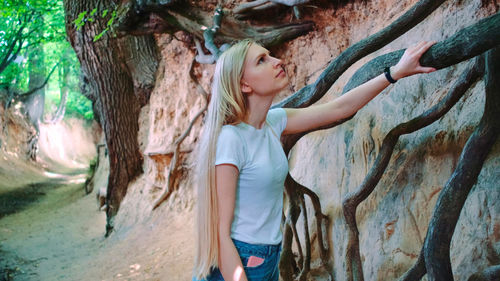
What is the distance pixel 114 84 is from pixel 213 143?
684 cm

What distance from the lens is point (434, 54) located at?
1.82 meters

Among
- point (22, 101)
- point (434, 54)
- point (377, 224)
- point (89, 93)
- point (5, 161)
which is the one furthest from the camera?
point (22, 101)

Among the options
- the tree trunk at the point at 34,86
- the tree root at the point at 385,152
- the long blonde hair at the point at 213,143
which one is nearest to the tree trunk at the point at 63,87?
the tree trunk at the point at 34,86

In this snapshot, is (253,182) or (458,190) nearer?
(253,182)

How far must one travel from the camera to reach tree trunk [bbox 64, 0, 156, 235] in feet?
24.8

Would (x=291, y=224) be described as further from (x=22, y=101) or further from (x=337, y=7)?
(x=22, y=101)

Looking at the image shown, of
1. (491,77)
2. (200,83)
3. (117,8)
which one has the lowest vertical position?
(491,77)

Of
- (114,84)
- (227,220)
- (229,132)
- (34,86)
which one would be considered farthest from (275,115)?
(34,86)

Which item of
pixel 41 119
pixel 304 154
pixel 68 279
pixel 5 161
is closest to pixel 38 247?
pixel 68 279

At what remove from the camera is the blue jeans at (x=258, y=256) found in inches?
66.3

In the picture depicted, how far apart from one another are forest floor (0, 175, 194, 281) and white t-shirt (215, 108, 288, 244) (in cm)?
372

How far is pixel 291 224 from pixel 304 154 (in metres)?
1.37

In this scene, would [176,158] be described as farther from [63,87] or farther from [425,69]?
[63,87]

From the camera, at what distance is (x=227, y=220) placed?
163 centimetres
